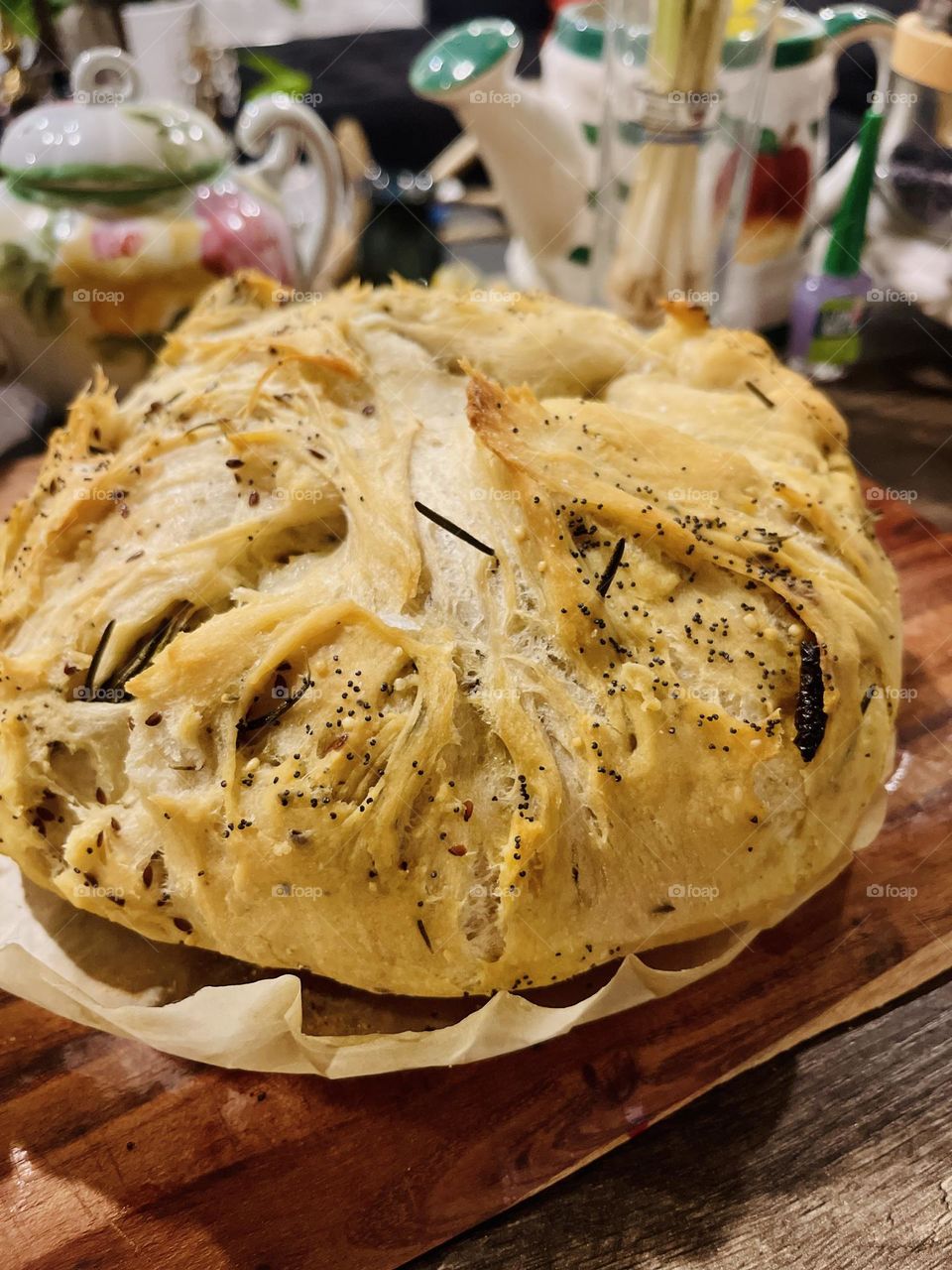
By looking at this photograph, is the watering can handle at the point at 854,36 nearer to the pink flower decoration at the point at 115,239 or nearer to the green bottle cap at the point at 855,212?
the green bottle cap at the point at 855,212

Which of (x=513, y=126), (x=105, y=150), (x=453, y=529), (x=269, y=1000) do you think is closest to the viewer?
(x=269, y=1000)

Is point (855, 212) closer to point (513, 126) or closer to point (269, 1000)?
point (513, 126)

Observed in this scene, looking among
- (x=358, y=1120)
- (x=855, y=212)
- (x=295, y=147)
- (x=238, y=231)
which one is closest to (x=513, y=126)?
(x=295, y=147)

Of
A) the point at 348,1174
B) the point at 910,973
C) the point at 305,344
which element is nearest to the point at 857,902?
the point at 910,973

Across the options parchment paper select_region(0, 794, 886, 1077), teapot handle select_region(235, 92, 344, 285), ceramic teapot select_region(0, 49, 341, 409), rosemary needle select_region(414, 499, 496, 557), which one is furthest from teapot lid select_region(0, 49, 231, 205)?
parchment paper select_region(0, 794, 886, 1077)

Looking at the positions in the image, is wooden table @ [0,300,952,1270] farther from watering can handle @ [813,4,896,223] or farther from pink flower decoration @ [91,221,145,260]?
watering can handle @ [813,4,896,223]

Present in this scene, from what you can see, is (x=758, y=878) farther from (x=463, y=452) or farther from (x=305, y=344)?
(x=305, y=344)

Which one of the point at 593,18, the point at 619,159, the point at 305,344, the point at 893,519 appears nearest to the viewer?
the point at 305,344
